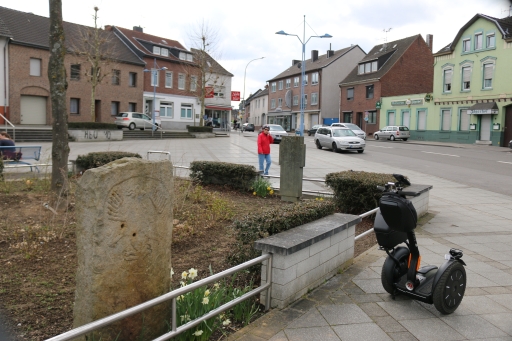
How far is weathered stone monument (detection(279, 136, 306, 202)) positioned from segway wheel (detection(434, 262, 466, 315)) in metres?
5.61

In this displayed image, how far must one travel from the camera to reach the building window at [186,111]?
189 feet

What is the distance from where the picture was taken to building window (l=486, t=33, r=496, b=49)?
1473 inches

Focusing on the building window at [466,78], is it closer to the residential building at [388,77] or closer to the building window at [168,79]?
the residential building at [388,77]

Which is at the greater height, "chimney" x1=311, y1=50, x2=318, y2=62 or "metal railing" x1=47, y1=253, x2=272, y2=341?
"chimney" x1=311, y1=50, x2=318, y2=62

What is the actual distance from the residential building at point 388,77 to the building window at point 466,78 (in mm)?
10820

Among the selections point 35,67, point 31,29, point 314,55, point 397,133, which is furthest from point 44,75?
point 314,55

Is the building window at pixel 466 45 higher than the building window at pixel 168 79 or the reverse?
higher

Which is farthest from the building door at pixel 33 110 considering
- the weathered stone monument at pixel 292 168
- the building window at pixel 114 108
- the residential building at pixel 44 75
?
the weathered stone monument at pixel 292 168

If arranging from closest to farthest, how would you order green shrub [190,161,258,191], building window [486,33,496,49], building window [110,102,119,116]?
green shrub [190,161,258,191] → building window [486,33,496,49] → building window [110,102,119,116]

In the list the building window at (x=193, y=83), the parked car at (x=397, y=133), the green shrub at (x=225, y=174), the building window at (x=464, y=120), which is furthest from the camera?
the building window at (x=193, y=83)

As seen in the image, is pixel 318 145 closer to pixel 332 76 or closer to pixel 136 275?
pixel 136 275

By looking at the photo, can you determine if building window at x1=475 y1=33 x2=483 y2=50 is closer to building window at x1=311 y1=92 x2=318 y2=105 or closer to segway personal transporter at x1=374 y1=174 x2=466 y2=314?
building window at x1=311 y1=92 x2=318 y2=105

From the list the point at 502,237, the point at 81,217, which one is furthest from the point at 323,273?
the point at 502,237

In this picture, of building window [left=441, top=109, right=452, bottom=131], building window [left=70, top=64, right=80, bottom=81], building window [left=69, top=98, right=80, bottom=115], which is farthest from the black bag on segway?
building window [left=70, top=64, right=80, bottom=81]
